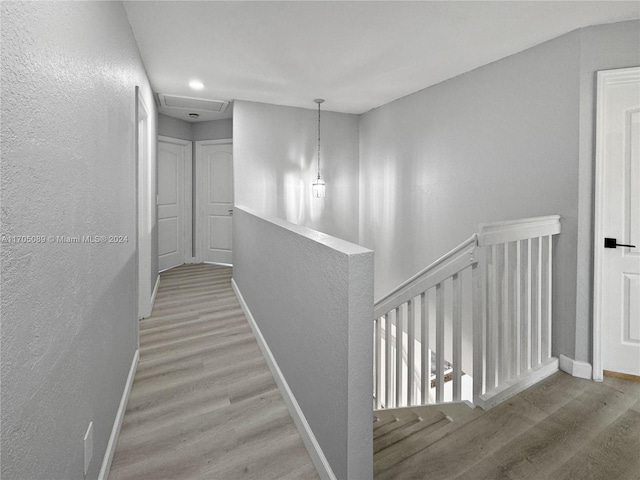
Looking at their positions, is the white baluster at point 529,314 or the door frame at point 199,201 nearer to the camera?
the white baluster at point 529,314

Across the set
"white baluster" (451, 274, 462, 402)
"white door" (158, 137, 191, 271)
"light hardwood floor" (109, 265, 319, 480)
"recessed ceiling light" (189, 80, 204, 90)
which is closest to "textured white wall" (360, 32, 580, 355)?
"white baluster" (451, 274, 462, 402)

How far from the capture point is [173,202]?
554cm

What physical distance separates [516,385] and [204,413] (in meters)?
1.93

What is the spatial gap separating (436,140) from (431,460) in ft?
10.3

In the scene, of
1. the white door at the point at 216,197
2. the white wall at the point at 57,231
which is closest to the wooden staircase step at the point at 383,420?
the white wall at the point at 57,231

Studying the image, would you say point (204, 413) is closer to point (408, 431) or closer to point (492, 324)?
point (408, 431)

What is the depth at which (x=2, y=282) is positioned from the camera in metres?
0.71

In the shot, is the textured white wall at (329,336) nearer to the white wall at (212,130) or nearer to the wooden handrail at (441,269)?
the wooden handrail at (441,269)

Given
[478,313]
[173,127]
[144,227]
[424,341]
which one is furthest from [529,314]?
[173,127]

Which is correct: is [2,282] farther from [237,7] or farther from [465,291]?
[465,291]

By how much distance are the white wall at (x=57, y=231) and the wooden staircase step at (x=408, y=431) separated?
1.33m

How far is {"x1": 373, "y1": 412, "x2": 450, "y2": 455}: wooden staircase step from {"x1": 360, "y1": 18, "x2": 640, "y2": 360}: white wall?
1205 millimetres

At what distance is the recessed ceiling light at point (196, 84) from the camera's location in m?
3.68

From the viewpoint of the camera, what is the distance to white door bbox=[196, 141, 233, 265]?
5762 mm
